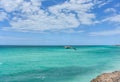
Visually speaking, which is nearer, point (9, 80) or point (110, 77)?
point (110, 77)

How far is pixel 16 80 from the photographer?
16.5 metres

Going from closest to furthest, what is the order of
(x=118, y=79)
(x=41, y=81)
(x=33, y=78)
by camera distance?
(x=118, y=79) < (x=41, y=81) < (x=33, y=78)

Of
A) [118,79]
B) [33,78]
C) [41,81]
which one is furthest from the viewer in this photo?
[33,78]

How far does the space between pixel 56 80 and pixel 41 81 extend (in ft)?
3.80

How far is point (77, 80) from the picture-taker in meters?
16.4

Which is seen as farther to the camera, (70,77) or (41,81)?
(70,77)

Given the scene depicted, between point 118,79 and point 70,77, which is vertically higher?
point 118,79

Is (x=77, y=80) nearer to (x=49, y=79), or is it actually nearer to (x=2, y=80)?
(x=49, y=79)

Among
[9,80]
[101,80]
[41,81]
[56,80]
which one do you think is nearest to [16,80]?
[9,80]

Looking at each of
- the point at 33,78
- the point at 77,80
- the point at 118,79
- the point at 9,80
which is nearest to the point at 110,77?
the point at 118,79

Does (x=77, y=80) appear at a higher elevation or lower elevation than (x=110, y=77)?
lower

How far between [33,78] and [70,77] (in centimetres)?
304

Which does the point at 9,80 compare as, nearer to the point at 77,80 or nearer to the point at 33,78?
the point at 33,78

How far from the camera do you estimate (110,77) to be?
1272 centimetres
